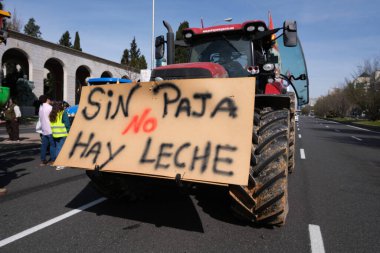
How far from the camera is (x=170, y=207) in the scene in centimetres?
456

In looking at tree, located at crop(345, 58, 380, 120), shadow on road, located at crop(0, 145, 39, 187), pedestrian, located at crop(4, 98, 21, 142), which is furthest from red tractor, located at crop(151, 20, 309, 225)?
tree, located at crop(345, 58, 380, 120)

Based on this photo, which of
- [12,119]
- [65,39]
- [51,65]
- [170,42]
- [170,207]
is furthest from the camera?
[65,39]

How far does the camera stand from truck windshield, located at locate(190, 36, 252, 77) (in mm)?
5279

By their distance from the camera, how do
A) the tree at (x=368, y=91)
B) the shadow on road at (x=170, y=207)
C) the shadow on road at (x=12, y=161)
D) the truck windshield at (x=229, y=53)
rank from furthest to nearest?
the tree at (x=368, y=91)
the shadow on road at (x=12, y=161)
the truck windshield at (x=229, y=53)
the shadow on road at (x=170, y=207)

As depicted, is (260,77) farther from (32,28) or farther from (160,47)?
(32,28)

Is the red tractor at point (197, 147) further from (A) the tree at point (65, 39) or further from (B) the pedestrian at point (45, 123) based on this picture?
(A) the tree at point (65, 39)

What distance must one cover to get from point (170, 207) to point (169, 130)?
1.66 metres

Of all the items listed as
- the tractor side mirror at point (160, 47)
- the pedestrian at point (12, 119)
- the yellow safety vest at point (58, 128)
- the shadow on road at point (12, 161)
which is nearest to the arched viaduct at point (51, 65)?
the pedestrian at point (12, 119)

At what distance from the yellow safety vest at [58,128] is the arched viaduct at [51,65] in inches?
605

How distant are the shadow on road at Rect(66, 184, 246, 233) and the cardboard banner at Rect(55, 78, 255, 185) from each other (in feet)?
2.84

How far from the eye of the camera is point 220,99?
3.23 meters

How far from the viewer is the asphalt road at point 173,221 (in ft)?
11.1

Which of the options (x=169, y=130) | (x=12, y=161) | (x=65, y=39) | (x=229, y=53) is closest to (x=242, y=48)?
(x=229, y=53)

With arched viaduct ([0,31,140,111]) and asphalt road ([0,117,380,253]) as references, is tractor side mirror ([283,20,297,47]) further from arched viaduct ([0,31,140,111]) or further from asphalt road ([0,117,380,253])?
arched viaduct ([0,31,140,111])
